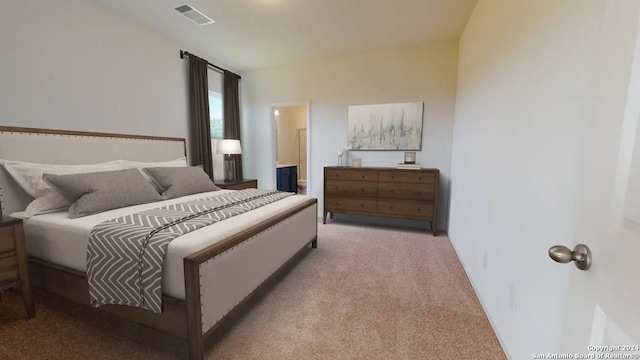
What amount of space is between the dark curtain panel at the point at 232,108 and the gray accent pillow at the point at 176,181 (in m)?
1.73

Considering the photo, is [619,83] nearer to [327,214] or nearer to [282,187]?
[327,214]

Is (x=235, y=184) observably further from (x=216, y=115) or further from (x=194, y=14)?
(x=194, y=14)

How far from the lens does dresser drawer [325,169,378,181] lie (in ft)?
11.9

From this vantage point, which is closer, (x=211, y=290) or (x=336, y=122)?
(x=211, y=290)

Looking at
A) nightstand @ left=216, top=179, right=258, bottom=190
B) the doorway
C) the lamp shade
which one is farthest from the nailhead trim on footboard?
the doorway

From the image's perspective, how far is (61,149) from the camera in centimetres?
229

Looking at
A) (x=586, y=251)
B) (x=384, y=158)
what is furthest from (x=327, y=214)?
(x=586, y=251)

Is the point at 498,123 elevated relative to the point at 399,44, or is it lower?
lower

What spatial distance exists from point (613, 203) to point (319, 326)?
1566 millimetres

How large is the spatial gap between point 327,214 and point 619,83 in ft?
12.6

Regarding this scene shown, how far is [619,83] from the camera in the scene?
0.51 meters

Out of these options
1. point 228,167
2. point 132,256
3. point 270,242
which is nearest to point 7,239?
point 132,256

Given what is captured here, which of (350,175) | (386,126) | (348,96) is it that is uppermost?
(348,96)

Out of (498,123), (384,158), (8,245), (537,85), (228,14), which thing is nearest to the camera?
(537,85)
